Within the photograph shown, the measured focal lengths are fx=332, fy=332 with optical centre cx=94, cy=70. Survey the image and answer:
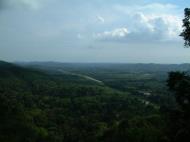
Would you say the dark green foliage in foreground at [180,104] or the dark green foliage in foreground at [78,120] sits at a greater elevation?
the dark green foliage in foreground at [180,104]

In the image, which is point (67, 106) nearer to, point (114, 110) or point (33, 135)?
point (114, 110)

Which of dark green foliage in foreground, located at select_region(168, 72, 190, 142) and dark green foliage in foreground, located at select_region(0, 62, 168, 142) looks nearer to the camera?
dark green foliage in foreground, located at select_region(168, 72, 190, 142)

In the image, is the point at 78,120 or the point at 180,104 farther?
the point at 78,120

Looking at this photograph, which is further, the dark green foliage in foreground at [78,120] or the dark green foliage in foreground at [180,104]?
the dark green foliage in foreground at [78,120]

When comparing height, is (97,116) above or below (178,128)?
below

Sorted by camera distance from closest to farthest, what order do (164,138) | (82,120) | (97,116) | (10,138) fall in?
1. (164,138)
2. (10,138)
3. (82,120)
4. (97,116)

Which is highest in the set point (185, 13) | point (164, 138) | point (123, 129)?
point (185, 13)

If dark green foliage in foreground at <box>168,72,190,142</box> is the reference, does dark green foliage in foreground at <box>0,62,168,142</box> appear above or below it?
below

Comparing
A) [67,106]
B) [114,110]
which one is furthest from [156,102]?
[67,106]

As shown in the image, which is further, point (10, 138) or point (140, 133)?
point (10, 138)

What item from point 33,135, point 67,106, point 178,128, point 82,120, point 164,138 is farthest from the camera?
point 67,106

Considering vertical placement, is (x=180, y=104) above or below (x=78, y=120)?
above
